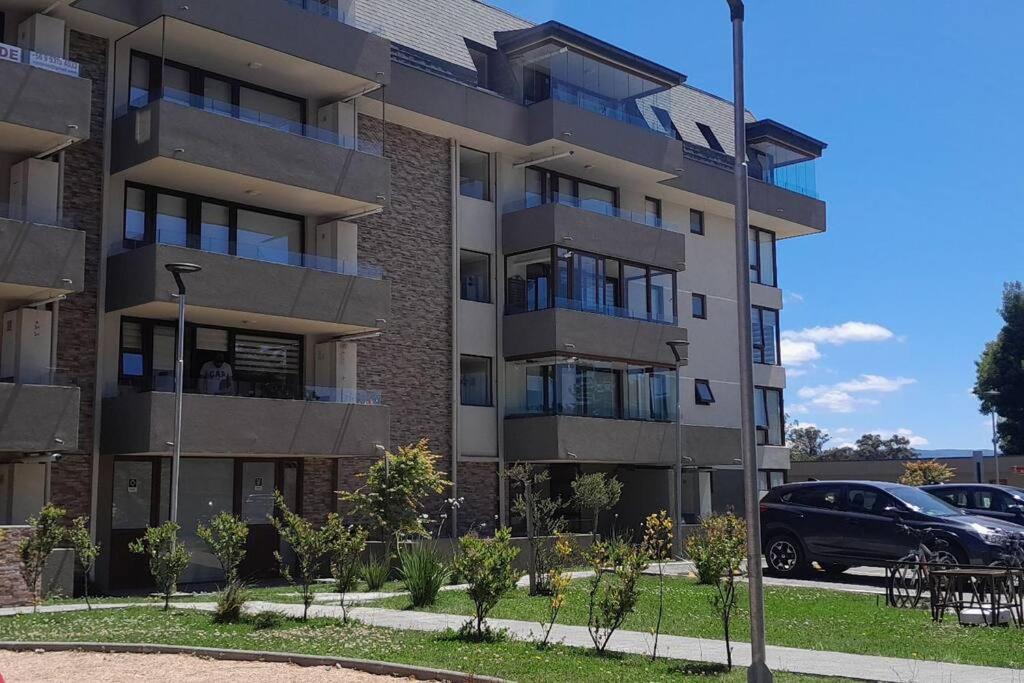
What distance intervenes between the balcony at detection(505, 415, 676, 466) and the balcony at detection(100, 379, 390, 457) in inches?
200

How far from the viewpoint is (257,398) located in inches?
999

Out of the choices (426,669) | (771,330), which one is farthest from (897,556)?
(771,330)

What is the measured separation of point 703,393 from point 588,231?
8.95m

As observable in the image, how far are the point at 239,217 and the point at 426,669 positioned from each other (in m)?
18.0

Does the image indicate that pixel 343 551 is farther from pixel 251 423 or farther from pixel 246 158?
pixel 246 158

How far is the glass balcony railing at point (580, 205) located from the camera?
33.2 meters

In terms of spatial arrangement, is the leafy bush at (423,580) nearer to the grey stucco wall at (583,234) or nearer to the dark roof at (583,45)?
the grey stucco wall at (583,234)

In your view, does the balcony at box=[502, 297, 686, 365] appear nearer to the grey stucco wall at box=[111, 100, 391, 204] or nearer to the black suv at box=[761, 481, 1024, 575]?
the grey stucco wall at box=[111, 100, 391, 204]

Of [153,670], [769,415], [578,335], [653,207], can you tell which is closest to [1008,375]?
[769,415]

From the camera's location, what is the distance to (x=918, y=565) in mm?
16359

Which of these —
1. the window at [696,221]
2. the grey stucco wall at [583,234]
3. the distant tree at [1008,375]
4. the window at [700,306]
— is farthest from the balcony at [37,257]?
the distant tree at [1008,375]

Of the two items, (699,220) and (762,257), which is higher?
(699,220)

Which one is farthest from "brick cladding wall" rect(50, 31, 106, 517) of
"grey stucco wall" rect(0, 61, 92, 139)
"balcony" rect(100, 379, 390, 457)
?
"grey stucco wall" rect(0, 61, 92, 139)

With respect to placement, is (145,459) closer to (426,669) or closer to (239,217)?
(239,217)
